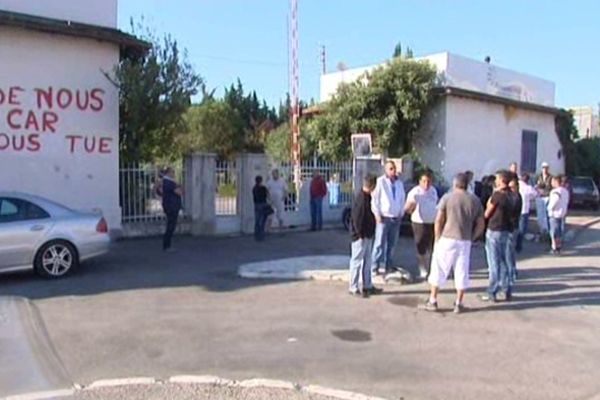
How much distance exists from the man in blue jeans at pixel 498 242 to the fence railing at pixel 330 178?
27.3 feet

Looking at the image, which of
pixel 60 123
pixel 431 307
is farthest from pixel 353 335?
pixel 60 123

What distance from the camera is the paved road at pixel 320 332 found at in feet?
16.7

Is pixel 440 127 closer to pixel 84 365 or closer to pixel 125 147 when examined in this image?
pixel 125 147

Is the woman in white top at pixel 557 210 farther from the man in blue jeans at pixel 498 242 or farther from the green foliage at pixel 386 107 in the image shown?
the green foliage at pixel 386 107

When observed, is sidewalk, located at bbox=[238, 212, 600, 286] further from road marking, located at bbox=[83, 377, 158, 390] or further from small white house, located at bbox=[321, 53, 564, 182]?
small white house, located at bbox=[321, 53, 564, 182]

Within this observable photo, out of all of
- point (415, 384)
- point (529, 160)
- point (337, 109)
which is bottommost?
point (415, 384)

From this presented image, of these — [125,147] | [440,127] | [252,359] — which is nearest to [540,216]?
[440,127]

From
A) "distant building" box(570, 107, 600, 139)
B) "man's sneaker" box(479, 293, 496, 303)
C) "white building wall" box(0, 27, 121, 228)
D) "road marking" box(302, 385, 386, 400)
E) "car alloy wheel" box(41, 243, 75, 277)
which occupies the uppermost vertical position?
"distant building" box(570, 107, 600, 139)

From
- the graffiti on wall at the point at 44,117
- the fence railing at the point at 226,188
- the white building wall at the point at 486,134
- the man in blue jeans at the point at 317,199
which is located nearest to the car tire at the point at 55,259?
the graffiti on wall at the point at 44,117

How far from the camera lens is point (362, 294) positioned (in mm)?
8086

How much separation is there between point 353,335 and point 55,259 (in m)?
5.10

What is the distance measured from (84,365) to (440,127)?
17.8 m

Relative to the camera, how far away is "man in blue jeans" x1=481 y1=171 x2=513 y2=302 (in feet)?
26.3

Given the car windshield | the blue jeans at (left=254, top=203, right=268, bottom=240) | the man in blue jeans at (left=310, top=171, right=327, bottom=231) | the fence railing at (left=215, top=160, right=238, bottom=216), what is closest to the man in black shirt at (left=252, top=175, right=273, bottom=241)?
the blue jeans at (left=254, top=203, right=268, bottom=240)
